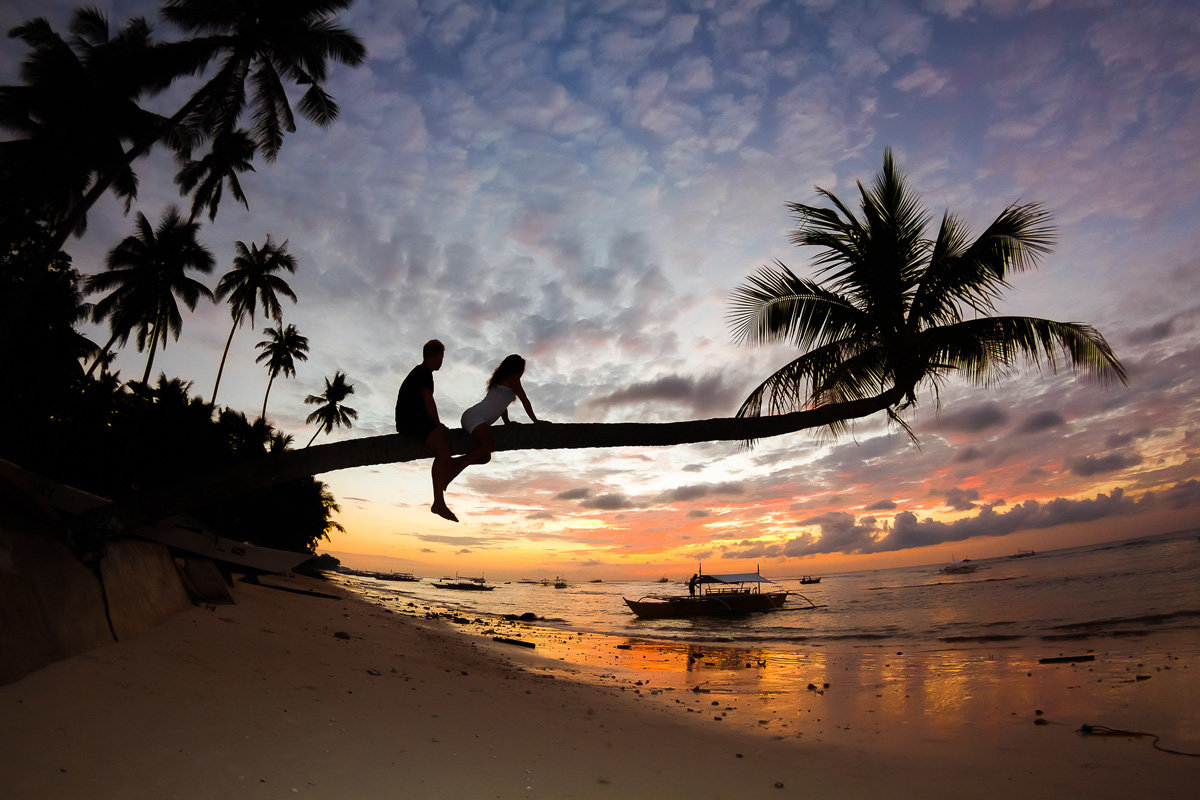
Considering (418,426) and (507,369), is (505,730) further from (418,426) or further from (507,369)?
(507,369)

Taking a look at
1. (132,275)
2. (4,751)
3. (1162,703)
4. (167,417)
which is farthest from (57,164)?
(1162,703)

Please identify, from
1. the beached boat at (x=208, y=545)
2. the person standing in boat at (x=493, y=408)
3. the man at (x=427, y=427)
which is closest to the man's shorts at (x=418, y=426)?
the man at (x=427, y=427)

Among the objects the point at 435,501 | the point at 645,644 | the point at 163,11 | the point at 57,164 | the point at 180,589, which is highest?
the point at 163,11

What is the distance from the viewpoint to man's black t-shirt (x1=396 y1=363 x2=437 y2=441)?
486 cm

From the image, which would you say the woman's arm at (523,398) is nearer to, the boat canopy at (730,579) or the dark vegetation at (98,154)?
the dark vegetation at (98,154)

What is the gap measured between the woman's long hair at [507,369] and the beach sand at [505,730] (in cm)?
325

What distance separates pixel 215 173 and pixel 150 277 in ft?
33.3

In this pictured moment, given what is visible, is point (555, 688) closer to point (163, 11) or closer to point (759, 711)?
point (759, 711)

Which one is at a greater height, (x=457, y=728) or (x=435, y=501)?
(x=435, y=501)

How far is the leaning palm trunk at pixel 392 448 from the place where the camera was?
16.0 feet

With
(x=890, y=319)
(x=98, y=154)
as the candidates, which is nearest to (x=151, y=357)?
(x=98, y=154)

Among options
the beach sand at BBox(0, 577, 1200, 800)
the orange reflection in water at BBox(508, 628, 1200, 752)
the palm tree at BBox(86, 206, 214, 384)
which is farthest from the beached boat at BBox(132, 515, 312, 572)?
the palm tree at BBox(86, 206, 214, 384)

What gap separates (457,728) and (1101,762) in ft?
22.9

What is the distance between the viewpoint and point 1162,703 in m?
8.43
